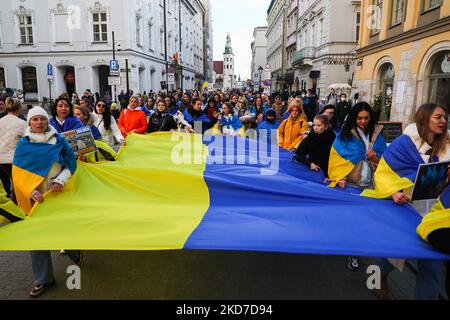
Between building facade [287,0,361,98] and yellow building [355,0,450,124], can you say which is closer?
yellow building [355,0,450,124]

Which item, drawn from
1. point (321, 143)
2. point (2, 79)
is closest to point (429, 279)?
point (321, 143)

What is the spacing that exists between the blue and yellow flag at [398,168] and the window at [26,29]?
3873 centimetres

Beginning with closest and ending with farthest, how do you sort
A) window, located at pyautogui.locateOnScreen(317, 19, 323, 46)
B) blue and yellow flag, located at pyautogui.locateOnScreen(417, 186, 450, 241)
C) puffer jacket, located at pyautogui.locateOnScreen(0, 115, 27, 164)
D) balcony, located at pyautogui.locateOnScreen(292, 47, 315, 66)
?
blue and yellow flag, located at pyautogui.locateOnScreen(417, 186, 450, 241) < puffer jacket, located at pyautogui.locateOnScreen(0, 115, 27, 164) < window, located at pyautogui.locateOnScreen(317, 19, 323, 46) < balcony, located at pyautogui.locateOnScreen(292, 47, 315, 66)

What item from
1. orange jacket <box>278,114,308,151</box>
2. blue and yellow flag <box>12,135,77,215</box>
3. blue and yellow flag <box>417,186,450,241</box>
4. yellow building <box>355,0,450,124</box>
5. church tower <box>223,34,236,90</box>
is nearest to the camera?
blue and yellow flag <box>417,186,450,241</box>

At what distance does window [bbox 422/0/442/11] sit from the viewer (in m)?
14.8

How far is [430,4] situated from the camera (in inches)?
613

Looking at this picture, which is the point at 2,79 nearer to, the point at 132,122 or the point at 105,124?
the point at 132,122

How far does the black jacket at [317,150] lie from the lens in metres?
5.12

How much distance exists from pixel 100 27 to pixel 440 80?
29165 millimetres

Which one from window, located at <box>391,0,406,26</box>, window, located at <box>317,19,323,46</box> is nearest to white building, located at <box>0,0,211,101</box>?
window, located at <box>317,19,323,46</box>

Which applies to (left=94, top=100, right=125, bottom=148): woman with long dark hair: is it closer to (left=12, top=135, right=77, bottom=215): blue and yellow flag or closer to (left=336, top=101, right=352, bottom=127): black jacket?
(left=12, top=135, right=77, bottom=215): blue and yellow flag

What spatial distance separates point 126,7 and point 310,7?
1890 cm

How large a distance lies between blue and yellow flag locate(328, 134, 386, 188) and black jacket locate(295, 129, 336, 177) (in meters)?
0.47

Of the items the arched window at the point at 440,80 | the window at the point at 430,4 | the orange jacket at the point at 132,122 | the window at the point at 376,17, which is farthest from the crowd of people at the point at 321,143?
the window at the point at 376,17
